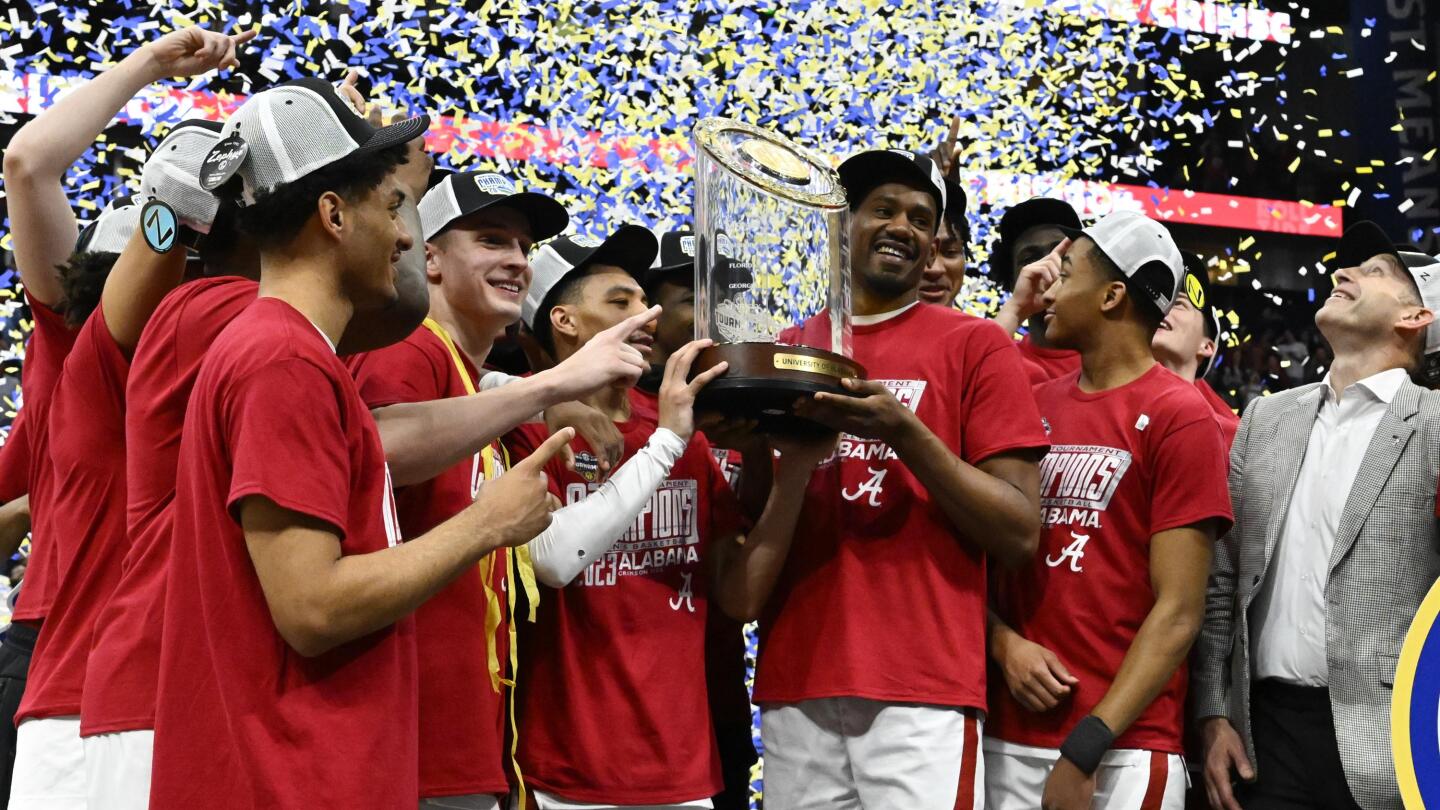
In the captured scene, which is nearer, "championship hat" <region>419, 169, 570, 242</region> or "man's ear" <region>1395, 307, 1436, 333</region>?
"championship hat" <region>419, 169, 570, 242</region>

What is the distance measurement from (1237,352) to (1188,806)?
5113 mm

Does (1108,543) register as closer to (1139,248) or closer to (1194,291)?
(1139,248)

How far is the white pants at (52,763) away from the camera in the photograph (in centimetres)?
227

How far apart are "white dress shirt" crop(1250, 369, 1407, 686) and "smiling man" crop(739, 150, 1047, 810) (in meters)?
0.64

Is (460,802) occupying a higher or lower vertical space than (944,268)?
lower

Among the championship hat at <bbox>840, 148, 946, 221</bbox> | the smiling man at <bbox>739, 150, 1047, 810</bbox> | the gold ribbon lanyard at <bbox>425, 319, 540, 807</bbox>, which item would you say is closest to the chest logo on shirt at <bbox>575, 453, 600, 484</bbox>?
the gold ribbon lanyard at <bbox>425, 319, 540, 807</bbox>

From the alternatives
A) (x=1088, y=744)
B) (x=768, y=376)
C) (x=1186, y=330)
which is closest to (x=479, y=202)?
(x=768, y=376)

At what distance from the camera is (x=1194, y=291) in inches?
146

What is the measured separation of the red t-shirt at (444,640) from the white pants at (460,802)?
39 millimetres

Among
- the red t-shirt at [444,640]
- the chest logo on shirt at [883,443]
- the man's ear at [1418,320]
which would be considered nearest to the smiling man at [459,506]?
the red t-shirt at [444,640]

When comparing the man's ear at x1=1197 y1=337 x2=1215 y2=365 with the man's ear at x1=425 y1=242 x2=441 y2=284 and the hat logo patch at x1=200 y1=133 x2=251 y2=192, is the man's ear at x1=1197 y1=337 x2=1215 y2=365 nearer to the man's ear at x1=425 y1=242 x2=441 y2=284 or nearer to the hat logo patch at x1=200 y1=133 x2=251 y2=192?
the man's ear at x1=425 y1=242 x2=441 y2=284

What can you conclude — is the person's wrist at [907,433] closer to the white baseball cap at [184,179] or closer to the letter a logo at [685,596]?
the letter a logo at [685,596]

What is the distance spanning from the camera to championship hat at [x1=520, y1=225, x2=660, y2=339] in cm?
311

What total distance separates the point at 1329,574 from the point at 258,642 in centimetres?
207
